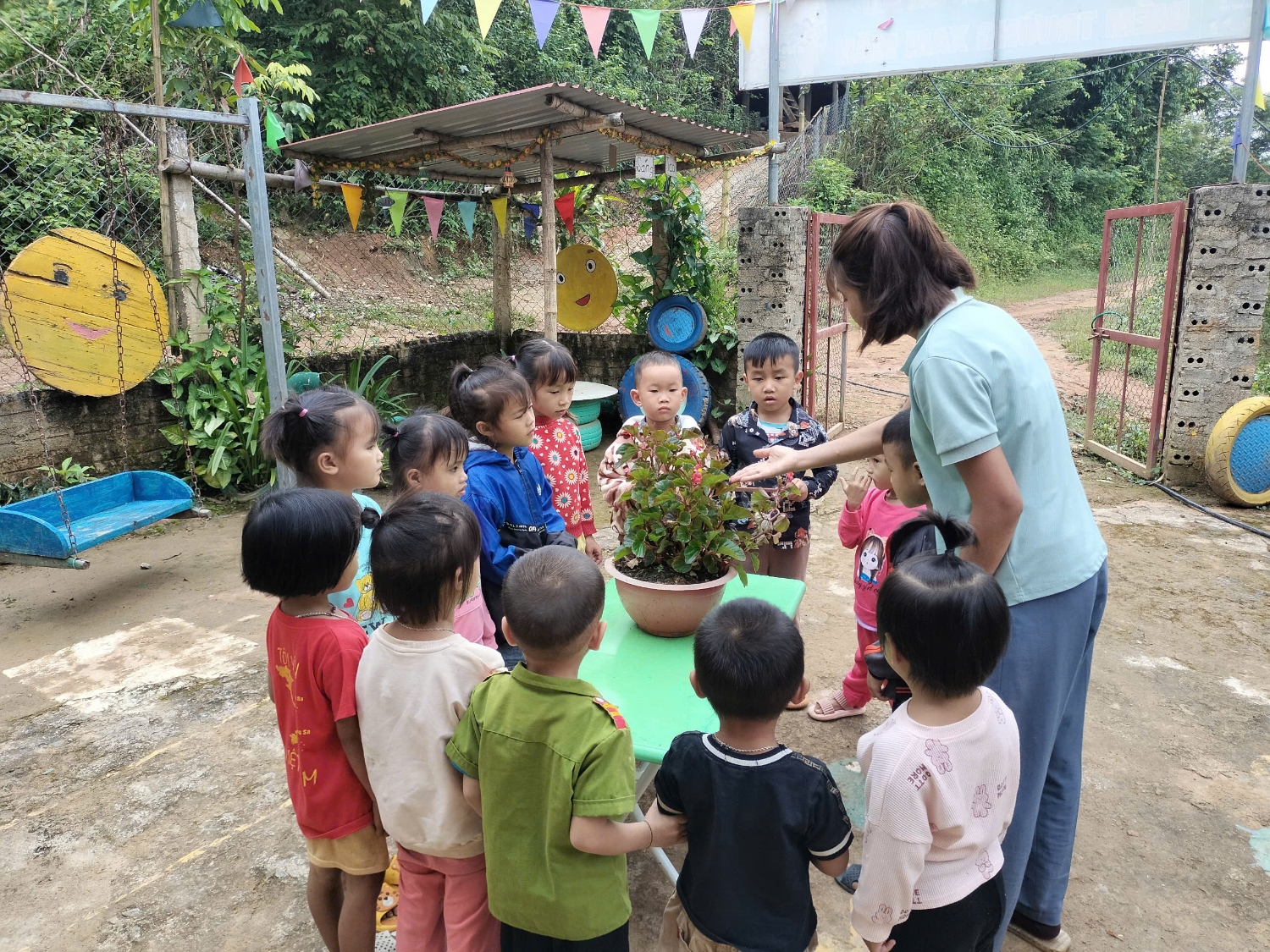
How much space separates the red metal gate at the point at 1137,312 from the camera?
552 cm

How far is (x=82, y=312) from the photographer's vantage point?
4.79 metres

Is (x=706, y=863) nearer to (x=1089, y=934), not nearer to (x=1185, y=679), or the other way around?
(x=1089, y=934)

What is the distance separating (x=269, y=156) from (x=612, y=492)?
9.89 metres

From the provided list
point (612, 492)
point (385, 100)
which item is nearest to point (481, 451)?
point (612, 492)

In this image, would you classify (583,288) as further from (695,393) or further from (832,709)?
(832,709)

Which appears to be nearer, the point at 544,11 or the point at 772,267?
the point at 544,11

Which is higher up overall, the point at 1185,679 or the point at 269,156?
the point at 269,156

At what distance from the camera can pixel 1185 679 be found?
3.24 meters

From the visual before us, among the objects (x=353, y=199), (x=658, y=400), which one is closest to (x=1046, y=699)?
(x=658, y=400)

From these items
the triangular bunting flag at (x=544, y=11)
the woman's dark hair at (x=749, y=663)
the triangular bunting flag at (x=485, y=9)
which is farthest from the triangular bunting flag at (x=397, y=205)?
the woman's dark hair at (x=749, y=663)

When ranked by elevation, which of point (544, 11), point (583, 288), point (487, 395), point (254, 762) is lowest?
point (254, 762)

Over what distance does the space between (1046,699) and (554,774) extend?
3.31ft

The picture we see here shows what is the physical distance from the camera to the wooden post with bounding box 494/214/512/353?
308 inches

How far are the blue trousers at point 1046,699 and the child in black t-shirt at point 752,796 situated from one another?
0.54m
